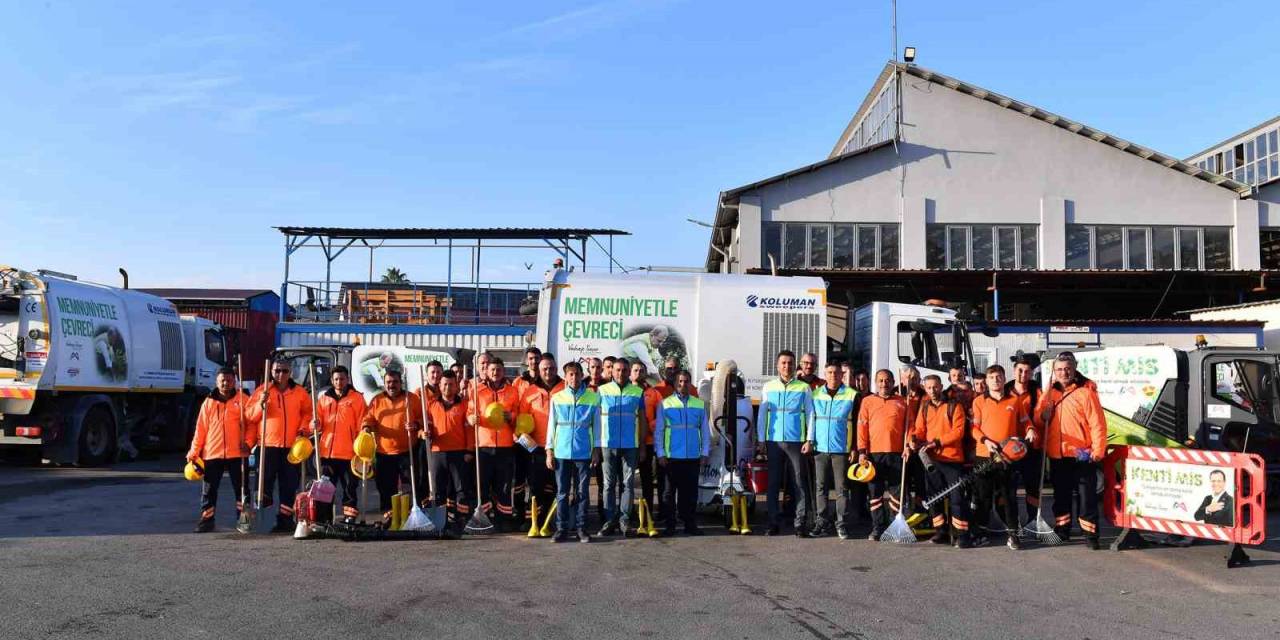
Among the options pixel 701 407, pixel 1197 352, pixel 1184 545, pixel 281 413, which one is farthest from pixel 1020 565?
pixel 281 413

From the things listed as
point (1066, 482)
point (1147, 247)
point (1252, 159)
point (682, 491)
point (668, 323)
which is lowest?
point (682, 491)

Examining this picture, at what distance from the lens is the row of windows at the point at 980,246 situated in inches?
1070

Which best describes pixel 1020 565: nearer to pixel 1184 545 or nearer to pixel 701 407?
pixel 1184 545

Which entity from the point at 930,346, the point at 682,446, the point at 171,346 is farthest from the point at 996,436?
the point at 171,346

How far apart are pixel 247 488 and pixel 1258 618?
915 centimetres

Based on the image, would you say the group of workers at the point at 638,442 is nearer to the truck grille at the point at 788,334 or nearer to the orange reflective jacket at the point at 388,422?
the orange reflective jacket at the point at 388,422

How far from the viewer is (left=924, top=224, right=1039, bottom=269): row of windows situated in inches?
1070

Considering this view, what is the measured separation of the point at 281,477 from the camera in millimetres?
9773

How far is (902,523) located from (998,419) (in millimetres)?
1414

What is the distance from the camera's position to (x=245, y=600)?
21.7ft

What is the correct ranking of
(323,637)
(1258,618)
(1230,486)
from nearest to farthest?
(323,637) < (1258,618) < (1230,486)

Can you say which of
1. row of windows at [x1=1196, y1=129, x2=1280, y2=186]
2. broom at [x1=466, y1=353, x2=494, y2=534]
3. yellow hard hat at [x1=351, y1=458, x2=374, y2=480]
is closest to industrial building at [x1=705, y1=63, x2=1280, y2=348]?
row of windows at [x1=1196, y1=129, x2=1280, y2=186]

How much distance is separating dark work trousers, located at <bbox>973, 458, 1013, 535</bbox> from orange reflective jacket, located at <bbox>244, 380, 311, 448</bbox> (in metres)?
6.94

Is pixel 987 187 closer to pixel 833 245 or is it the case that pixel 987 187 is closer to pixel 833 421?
pixel 833 245
